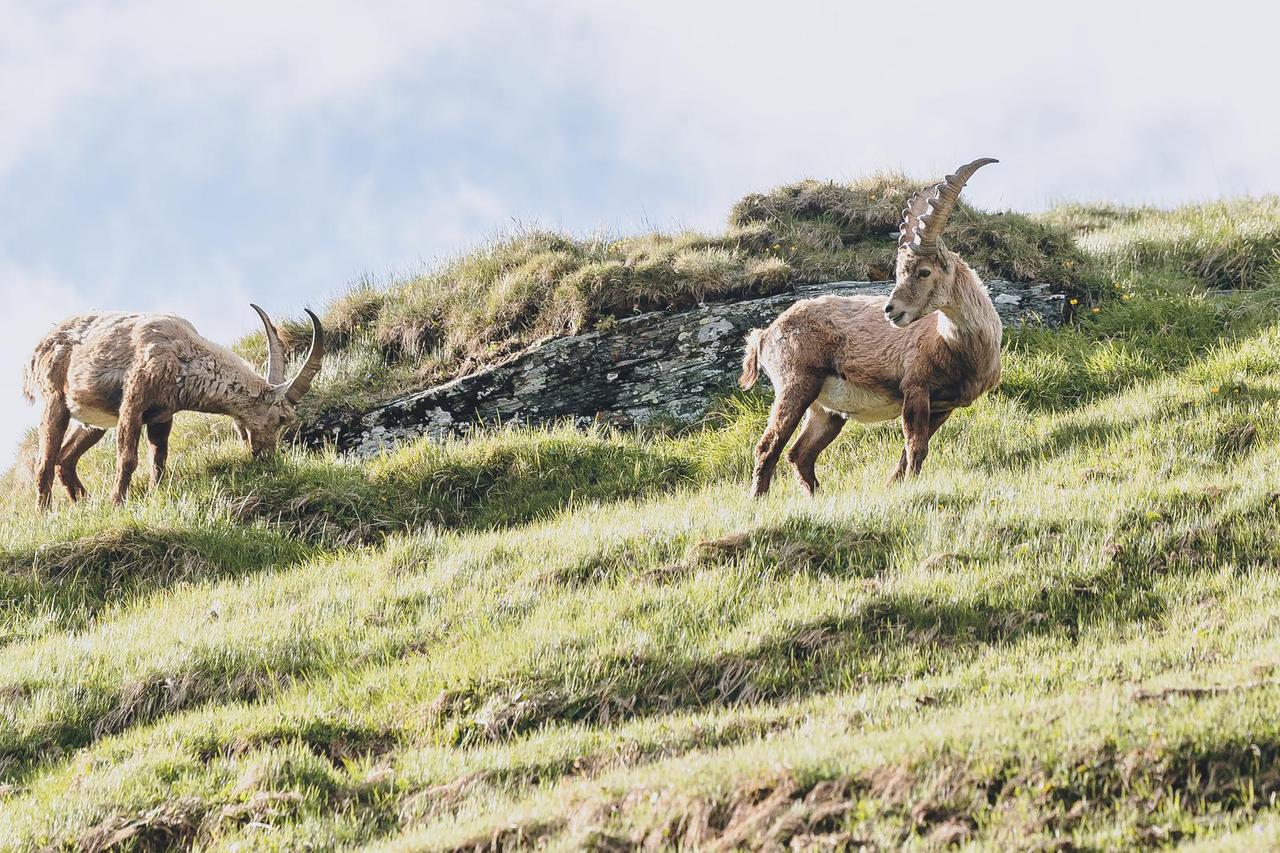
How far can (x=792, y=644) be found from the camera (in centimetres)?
698

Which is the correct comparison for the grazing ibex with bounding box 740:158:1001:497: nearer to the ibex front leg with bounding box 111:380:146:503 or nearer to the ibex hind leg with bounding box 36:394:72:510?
the ibex front leg with bounding box 111:380:146:503

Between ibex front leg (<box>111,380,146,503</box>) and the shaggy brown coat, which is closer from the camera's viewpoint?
the shaggy brown coat

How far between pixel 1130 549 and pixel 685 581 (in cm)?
282

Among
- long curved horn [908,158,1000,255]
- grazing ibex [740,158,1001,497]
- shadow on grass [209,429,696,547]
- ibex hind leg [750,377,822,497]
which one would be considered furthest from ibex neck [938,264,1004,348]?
shadow on grass [209,429,696,547]

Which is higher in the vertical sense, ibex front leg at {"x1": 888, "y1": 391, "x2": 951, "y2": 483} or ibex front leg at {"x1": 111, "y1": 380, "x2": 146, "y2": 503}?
ibex front leg at {"x1": 888, "y1": 391, "x2": 951, "y2": 483}

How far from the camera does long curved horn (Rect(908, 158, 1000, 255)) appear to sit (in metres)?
10.4

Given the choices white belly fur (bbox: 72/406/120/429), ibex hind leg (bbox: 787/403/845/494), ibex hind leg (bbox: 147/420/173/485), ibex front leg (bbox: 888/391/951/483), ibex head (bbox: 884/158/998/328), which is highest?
ibex head (bbox: 884/158/998/328)

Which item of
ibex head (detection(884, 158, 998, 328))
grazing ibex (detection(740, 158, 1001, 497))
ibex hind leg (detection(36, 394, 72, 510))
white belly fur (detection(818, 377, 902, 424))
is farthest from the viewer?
ibex hind leg (detection(36, 394, 72, 510))

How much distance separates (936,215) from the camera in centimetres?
1047

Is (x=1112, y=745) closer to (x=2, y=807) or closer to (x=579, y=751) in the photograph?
(x=579, y=751)

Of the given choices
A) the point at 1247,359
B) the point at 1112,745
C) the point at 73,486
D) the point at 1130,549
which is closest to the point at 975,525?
the point at 1130,549

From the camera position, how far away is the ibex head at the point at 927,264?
1022 cm

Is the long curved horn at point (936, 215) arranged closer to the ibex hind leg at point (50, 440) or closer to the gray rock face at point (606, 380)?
the gray rock face at point (606, 380)

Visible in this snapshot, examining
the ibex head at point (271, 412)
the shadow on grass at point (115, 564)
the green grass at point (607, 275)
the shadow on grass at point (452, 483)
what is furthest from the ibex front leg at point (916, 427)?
the ibex head at point (271, 412)
